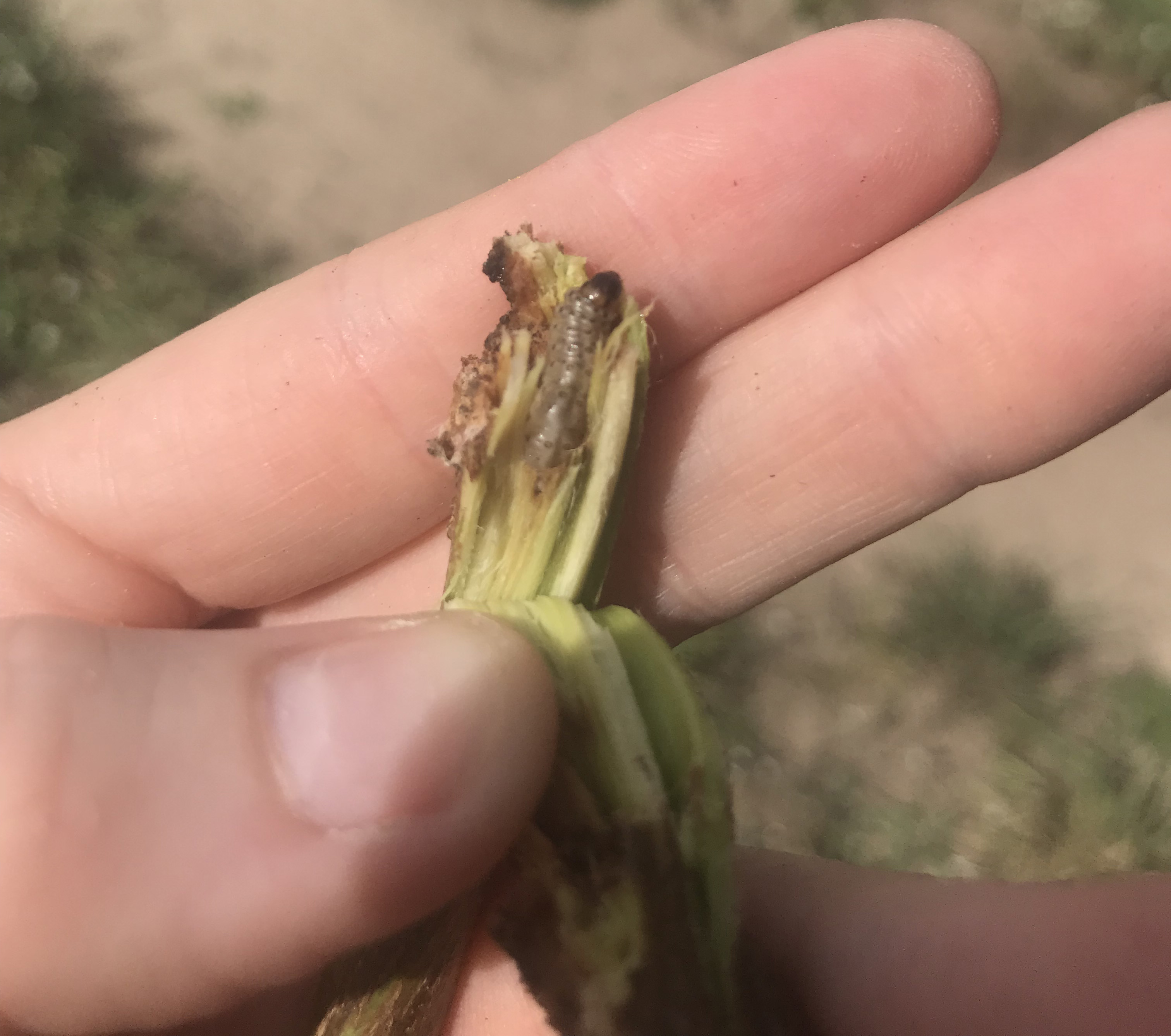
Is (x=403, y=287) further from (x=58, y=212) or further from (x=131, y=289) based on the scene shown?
(x=58, y=212)

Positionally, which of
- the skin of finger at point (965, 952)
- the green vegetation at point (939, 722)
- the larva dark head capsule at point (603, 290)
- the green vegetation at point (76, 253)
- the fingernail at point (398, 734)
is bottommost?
the green vegetation at point (939, 722)

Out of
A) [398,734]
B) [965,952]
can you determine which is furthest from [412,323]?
[965,952]

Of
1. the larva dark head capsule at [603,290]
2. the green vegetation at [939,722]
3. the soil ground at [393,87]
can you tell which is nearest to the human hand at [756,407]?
the larva dark head capsule at [603,290]

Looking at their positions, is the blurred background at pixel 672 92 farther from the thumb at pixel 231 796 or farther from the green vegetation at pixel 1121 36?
the thumb at pixel 231 796

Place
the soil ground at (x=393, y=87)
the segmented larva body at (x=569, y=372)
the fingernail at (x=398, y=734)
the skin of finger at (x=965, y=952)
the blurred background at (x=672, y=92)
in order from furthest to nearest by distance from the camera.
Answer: the soil ground at (x=393, y=87) → the blurred background at (x=672, y=92) → the skin of finger at (x=965, y=952) → the segmented larva body at (x=569, y=372) → the fingernail at (x=398, y=734)

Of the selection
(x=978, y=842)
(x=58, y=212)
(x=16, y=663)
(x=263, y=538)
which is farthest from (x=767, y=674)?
(x=58, y=212)

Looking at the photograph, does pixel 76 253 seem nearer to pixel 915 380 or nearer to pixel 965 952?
pixel 915 380
